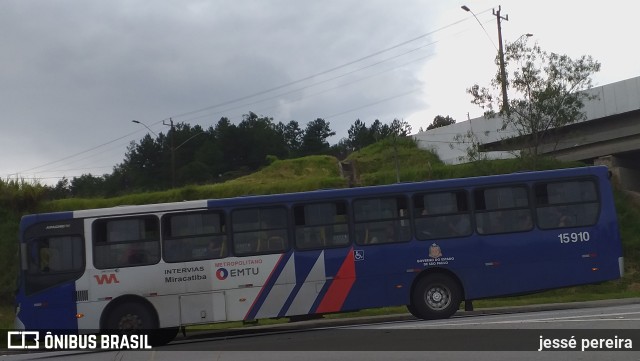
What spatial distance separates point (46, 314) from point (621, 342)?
11566mm

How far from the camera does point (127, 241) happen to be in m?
16.5

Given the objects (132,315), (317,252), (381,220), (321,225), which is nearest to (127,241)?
(132,315)

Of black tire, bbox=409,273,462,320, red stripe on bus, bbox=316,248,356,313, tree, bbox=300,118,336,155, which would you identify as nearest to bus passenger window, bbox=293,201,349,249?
red stripe on bus, bbox=316,248,356,313

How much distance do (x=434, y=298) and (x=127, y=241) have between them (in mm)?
6954

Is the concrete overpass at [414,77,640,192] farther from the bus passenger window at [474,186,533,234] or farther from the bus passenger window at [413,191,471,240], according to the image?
the bus passenger window at [413,191,471,240]

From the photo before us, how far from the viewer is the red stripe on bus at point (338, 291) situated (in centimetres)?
1647

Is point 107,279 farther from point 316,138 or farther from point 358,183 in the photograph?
point 316,138

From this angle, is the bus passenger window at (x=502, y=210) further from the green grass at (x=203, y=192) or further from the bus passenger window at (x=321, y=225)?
the green grass at (x=203, y=192)

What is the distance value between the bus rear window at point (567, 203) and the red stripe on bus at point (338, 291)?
4.60 metres

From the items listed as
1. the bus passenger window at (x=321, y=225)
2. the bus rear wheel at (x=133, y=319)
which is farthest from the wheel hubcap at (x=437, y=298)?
the bus rear wheel at (x=133, y=319)

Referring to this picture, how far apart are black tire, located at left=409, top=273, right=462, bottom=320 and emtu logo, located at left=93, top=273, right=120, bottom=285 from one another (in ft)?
21.6

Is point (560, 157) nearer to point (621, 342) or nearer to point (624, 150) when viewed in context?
point (624, 150)

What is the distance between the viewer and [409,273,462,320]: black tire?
16.7 metres

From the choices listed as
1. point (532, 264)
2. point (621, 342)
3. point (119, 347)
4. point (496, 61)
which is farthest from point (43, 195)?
point (621, 342)
